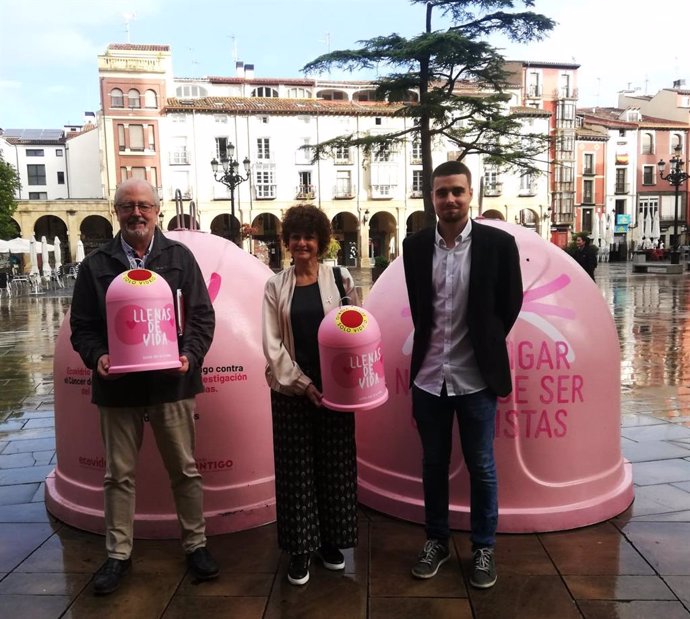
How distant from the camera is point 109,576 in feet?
9.99

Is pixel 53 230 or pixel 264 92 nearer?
pixel 53 230

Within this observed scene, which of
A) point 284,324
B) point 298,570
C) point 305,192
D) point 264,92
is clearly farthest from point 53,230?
point 298,570

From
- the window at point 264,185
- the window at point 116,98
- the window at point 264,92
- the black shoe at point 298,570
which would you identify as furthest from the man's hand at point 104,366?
the window at point 264,92

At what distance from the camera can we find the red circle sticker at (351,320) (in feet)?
9.22

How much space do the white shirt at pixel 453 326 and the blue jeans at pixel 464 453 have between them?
0.05 metres

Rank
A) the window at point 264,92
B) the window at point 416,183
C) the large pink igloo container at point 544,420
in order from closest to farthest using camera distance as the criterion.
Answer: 1. the large pink igloo container at point 544,420
2. the window at point 416,183
3. the window at point 264,92

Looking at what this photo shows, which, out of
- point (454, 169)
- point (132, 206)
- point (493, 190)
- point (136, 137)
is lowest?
point (132, 206)

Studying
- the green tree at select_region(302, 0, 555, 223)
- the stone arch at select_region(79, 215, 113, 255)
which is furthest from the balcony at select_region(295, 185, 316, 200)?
the green tree at select_region(302, 0, 555, 223)

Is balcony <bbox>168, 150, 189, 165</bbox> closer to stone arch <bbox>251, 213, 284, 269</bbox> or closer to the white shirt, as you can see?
stone arch <bbox>251, 213, 284, 269</bbox>

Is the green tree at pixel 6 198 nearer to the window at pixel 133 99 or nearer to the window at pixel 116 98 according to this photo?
the window at pixel 116 98

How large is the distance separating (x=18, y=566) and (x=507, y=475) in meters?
2.58

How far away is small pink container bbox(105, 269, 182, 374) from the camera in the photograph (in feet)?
9.04

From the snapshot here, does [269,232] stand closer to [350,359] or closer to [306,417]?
[306,417]

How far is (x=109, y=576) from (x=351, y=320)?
1655mm
